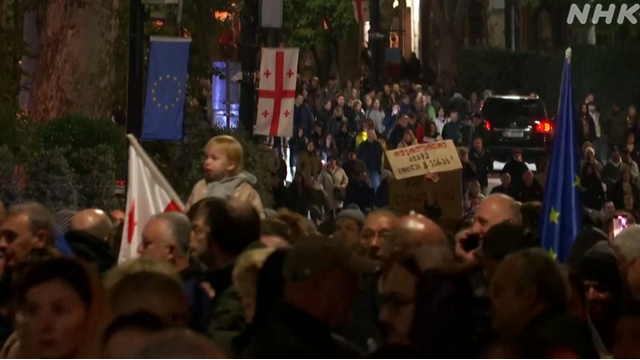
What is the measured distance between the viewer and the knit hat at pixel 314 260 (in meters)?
5.05

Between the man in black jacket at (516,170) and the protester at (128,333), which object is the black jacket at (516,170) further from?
the protester at (128,333)

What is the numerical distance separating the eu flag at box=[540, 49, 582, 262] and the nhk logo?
3278 centimetres

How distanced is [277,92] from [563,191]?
10.6 metres

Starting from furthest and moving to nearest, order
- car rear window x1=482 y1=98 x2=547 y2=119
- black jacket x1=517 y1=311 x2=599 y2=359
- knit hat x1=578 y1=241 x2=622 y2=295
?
1. car rear window x1=482 y1=98 x2=547 y2=119
2. knit hat x1=578 y1=241 x2=622 y2=295
3. black jacket x1=517 y1=311 x2=599 y2=359

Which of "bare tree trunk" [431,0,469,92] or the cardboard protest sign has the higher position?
"bare tree trunk" [431,0,469,92]

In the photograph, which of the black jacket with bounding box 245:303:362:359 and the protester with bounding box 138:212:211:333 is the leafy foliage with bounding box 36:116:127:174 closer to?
the protester with bounding box 138:212:211:333

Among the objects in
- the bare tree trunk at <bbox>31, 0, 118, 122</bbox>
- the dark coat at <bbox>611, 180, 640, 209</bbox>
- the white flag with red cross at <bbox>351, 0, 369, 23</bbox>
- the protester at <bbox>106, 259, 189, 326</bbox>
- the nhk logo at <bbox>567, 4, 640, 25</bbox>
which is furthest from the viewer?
the nhk logo at <bbox>567, 4, 640, 25</bbox>

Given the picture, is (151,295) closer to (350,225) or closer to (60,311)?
(60,311)

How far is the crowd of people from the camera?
177 inches

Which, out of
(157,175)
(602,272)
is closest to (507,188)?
(157,175)

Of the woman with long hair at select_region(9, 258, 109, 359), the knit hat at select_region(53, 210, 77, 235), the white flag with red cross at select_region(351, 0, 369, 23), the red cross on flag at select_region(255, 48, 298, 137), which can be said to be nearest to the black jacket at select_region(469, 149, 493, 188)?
the red cross on flag at select_region(255, 48, 298, 137)

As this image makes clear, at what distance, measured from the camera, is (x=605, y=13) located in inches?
1668

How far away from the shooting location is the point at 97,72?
19797 millimetres

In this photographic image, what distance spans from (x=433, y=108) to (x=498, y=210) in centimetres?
3340
